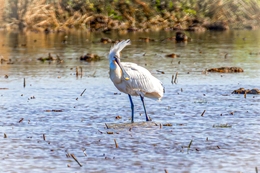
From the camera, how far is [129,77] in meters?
12.1

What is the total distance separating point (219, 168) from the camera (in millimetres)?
8578

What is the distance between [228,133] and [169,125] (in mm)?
1158

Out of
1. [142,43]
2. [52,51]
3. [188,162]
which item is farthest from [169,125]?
[142,43]

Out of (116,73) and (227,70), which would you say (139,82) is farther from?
(227,70)

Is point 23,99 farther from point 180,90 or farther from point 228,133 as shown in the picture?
point 228,133

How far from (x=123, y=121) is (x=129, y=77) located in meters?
0.84

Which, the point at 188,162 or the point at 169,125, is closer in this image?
the point at 188,162

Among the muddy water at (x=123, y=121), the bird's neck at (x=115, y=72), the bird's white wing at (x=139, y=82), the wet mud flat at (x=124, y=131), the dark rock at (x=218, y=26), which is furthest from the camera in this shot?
the dark rock at (x=218, y=26)

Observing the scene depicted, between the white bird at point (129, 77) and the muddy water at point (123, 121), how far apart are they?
0.57 metres

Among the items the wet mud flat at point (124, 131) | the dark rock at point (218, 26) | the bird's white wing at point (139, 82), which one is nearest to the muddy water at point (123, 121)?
the wet mud flat at point (124, 131)

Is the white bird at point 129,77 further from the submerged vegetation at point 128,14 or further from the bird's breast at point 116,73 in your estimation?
the submerged vegetation at point 128,14

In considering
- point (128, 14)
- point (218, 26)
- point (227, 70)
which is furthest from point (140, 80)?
point (128, 14)

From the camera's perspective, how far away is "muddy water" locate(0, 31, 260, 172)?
9.01 m

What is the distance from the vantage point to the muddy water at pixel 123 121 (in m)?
9.01
